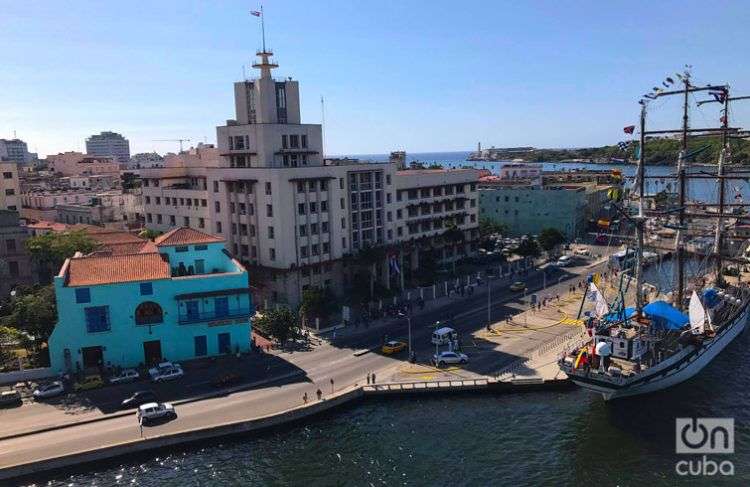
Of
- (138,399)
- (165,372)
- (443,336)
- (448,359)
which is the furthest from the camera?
(443,336)

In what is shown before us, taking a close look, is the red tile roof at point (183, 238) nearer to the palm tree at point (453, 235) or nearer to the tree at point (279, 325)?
the tree at point (279, 325)

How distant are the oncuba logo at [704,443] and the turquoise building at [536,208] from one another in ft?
264

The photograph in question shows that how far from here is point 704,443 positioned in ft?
142

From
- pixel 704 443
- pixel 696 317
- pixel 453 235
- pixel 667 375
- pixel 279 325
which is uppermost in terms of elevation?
pixel 453 235

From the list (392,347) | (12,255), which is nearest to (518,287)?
(392,347)

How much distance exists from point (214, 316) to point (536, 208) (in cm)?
8741

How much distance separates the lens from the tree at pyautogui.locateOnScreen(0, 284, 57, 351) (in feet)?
180

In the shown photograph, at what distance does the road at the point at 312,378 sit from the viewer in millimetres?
41344

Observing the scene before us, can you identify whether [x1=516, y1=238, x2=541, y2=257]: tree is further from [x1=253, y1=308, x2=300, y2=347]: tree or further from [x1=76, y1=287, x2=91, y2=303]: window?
[x1=76, y1=287, x2=91, y2=303]: window

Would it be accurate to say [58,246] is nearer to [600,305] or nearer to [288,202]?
[288,202]

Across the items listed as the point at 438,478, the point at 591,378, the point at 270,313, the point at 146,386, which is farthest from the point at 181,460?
the point at 591,378

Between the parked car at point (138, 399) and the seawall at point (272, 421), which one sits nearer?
the seawall at point (272, 421)

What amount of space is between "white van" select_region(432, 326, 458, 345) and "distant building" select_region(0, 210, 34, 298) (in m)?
53.8

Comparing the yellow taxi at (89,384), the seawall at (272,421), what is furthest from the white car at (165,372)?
the seawall at (272,421)
